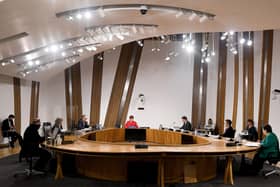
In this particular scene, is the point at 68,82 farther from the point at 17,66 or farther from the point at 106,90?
the point at 17,66

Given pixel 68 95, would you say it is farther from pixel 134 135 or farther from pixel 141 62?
pixel 134 135

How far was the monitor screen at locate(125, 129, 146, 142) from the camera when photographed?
33.0 feet

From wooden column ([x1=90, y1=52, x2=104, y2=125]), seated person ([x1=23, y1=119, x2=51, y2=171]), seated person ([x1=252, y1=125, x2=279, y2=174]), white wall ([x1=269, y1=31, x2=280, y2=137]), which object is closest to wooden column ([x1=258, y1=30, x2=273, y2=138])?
white wall ([x1=269, y1=31, x2=280, y2=137])

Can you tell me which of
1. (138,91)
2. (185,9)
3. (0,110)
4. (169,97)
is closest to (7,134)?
(0,110)

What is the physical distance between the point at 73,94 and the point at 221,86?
6586 millimetres

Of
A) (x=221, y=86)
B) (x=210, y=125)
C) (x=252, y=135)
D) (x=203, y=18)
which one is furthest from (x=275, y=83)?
(x=203, y=18)

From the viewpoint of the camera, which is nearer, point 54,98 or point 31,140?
point 31,140

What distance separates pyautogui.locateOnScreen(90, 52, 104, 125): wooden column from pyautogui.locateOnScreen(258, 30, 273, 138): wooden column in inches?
276

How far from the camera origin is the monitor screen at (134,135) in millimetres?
10070

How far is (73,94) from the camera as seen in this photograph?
13.2 meters

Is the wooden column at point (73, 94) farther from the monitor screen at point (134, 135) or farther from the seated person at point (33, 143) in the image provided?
the seated person at point (33, 143)

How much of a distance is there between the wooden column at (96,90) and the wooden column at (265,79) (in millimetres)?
7004

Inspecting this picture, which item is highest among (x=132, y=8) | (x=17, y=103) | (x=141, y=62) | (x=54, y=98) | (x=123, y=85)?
(x=132, y=8)

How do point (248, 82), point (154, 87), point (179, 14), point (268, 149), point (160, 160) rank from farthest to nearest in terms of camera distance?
point (154, 87) → point (248, 82) → point (268, 149) → point (160, 160) → point (179, 14)
